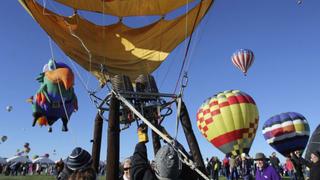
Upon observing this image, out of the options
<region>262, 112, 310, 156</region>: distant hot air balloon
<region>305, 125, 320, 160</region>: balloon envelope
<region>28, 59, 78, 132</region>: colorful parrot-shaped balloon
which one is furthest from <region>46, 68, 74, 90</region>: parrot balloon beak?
<region>305, 125, 320, 160</region>: balloon envelope

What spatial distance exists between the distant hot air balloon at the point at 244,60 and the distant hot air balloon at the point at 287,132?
4430mm

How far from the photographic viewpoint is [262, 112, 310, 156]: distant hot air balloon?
13875mm

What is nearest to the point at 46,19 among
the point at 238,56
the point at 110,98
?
the point at 110,98

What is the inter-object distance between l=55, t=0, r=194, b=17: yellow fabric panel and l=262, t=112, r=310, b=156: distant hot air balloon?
765 cm

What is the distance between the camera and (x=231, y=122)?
47.1ft

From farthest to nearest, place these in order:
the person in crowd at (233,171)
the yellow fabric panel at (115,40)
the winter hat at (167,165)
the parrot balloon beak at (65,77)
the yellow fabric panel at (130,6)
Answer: the parrot balloon beak at (65,77) < the person in crowd at (233,171) < the yellow fabric panel at (130,6) < the yellow fabric panel at (115,40) < the winter hat at (167,165)

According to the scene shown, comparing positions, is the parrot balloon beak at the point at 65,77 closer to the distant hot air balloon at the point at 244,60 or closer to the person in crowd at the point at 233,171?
the person in crowd at the point at 233,171

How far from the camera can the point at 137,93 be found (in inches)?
245

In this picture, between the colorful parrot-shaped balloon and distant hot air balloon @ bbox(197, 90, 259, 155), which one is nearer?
distant hot air balloon @ bbox(197, 90, 259, 155)

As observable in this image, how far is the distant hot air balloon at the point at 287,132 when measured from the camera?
13.9 m

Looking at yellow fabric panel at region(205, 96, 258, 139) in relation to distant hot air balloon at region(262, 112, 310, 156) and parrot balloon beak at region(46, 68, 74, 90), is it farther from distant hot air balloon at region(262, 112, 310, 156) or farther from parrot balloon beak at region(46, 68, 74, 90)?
parrot balloon beak at region(46, 68, 74, 90)

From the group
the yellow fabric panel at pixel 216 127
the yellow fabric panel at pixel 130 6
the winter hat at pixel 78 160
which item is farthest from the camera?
the yellow fabric panel at pixel 216 127

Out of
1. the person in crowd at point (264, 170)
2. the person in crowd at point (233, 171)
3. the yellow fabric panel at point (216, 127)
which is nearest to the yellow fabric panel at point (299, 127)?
the yellow fabric panel at point (216, 127)

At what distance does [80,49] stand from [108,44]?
598 millimetres
